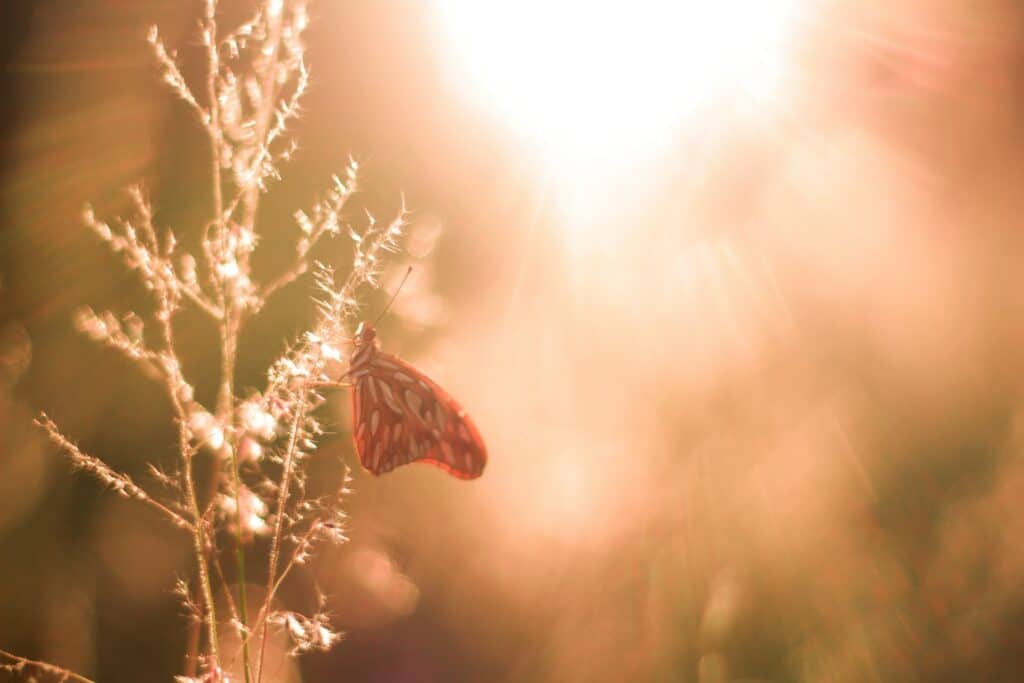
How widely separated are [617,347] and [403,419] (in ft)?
4.43

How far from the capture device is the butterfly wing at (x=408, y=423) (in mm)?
1708

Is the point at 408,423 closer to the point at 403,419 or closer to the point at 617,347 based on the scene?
the point at 403,419

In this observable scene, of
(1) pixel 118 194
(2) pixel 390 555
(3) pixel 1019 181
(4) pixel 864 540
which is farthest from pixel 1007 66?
(1) pixel 118 194

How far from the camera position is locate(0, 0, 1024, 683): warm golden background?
216 centimetres

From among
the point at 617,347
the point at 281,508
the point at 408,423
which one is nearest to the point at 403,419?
the point at 408,423

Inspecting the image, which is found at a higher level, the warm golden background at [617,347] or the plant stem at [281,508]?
the warm golden background at [617,347]

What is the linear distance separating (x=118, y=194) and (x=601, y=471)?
2.15 meters

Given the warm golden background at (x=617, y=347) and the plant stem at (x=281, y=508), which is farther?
the warm golden background at (x=617, y=347)

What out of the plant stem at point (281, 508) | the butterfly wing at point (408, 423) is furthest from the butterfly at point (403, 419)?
the plant stem at point (281, 508)

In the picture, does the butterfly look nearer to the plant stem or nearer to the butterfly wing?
the butterfly wing

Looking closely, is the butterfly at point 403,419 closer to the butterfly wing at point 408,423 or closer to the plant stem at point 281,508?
the butterfly wing at point 408,423

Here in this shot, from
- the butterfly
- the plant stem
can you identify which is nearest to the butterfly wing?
the butterfly

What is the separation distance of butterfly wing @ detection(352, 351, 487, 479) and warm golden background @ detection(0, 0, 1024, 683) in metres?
0.12

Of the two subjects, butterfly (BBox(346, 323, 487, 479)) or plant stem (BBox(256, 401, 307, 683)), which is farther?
butterfly (BBox(346, 323, 487, 479))
